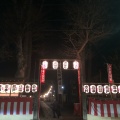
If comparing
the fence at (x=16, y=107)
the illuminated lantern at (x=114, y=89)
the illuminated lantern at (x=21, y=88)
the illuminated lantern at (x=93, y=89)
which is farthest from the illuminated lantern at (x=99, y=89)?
the fence at (x=16, y=107)

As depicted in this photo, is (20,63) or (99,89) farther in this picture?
(20,63)

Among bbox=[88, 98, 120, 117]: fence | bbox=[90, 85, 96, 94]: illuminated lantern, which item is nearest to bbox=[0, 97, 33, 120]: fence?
bbox=[88, 98, 120, 117]: fence

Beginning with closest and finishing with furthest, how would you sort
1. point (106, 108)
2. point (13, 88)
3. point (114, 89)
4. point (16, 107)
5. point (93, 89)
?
1. point (106, 108)
2. point (16, 107)
3. point (13, 88)
4. point (114, 89)
5. point (93, 89)

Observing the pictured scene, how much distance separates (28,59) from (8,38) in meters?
5.55

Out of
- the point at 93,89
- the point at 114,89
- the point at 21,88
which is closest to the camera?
the point at 21,88

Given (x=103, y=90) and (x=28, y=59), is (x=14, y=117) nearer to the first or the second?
(x=103, y=90)

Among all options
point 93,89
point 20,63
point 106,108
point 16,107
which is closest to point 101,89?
point 93,89

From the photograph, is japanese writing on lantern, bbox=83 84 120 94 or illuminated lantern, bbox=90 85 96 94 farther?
illuminated lantern, bbox=90 85 96 94

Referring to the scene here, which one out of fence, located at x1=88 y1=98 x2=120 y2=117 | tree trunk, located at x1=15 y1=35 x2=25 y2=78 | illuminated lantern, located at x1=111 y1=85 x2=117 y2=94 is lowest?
fence, located at x1=88 y1=98 x2=120 y2=117

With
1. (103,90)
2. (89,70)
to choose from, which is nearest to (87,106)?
(103,90)

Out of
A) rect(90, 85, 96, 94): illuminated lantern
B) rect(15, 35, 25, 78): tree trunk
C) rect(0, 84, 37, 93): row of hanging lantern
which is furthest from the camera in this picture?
rect(15, 35, 25, 78): tree trunk

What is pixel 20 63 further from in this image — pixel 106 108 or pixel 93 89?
pixel 106 108

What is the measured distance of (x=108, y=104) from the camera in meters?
14.5

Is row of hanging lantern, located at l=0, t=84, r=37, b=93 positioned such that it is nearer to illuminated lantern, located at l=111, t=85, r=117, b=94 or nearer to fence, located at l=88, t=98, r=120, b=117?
illuminated lantern, located at l=111, t=85, r=117, b=94
